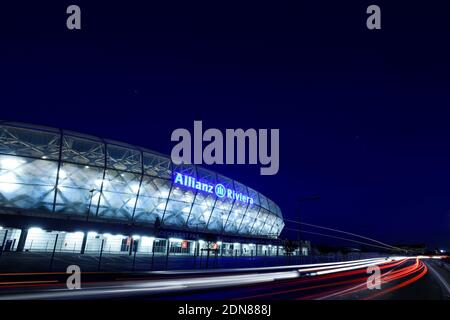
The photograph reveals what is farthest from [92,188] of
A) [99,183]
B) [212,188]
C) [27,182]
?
[212,188]

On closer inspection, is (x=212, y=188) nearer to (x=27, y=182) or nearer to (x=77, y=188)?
(x=77, y=188)

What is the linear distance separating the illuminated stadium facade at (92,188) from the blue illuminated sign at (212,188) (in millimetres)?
176

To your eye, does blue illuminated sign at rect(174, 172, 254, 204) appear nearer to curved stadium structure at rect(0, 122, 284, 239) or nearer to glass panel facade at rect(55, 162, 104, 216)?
curved stadium structure at rect(0, 122, 284, 239)

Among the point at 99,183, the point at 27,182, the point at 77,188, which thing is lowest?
the point at 27,182

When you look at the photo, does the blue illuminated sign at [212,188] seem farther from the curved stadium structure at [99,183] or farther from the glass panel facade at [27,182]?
the glass panel facade at [27,182]

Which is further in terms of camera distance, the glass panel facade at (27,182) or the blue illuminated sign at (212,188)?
the blue illuminated sign at (212,188)

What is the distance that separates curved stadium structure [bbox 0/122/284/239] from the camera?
115ft

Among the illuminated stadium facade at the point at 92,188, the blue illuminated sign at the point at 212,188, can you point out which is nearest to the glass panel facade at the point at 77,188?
the illuminated stadium facade at the point at 92,188

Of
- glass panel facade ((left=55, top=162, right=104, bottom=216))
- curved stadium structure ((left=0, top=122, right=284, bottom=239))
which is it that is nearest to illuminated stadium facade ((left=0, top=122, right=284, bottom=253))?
glass panel facade ((left=55, top=162, right=104, bottom=216))

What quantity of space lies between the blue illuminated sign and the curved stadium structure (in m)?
0.17

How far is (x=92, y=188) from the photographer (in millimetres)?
40250

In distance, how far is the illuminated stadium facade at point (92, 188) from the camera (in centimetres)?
3447

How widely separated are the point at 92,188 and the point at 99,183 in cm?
Answer: 117
